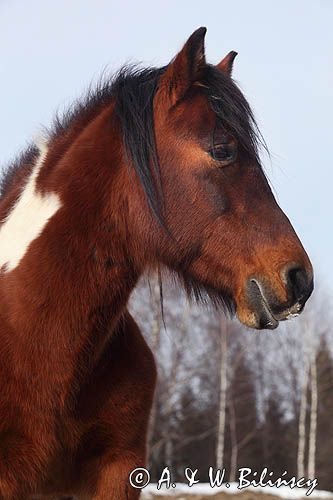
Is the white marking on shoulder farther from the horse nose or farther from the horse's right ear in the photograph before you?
the horse nose

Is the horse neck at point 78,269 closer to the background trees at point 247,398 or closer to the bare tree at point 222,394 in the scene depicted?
the background trees at point 247,398

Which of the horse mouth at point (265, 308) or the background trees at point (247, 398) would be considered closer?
the horse mouth at point (265, 308)

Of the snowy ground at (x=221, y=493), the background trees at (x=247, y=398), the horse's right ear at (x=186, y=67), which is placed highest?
the horse's right ear at (x=186, y=67)

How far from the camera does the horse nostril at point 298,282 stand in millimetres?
3689

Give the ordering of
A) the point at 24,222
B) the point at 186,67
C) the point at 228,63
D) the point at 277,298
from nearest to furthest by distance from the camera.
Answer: the point at 277,298, the point at 186,67, the point at 24,222, the point at 228,63

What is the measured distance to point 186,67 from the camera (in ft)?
13.6

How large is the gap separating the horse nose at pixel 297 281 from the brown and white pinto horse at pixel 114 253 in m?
0.14

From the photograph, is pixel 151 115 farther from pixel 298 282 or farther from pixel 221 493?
pixel 221 493

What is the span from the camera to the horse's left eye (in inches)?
157

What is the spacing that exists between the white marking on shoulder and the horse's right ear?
2.88 feet

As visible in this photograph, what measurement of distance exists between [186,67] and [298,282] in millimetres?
1318

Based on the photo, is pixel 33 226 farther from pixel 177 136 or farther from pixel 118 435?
pixel 118 435

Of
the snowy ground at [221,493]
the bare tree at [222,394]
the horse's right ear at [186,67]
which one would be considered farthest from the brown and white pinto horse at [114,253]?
the bare tree at [222,394]

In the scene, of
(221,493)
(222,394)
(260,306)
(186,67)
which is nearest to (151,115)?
(186,67)
